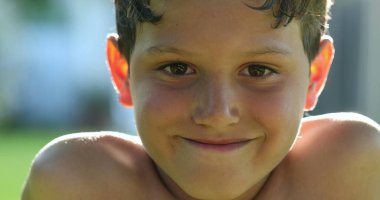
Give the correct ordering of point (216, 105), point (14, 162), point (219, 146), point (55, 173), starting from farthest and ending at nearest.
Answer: point (14, 162), point (55, 173), point (219, 146), point (216, 105)

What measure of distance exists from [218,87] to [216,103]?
48 millimetres

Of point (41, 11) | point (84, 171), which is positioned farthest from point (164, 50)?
point (41, 11)

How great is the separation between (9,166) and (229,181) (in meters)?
6.82

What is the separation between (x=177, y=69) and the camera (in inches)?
88.9

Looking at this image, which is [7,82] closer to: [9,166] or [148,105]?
[9,166]

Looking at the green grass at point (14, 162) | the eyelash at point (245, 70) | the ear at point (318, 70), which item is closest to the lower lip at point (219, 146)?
the eyelash at point (245, 70)

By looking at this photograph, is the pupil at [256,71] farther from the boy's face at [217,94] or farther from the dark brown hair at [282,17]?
the dark brown hair at [282,17]

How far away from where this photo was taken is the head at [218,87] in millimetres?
2148

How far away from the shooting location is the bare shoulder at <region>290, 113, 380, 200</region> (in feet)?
8.08

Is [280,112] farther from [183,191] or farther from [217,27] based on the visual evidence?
[183,191]

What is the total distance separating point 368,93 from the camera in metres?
11.0

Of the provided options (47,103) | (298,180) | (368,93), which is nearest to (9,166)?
(368,93)

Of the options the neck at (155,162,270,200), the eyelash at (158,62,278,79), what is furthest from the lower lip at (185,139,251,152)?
the neck at (155,162,270,200)

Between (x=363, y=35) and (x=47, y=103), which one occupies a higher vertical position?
(x=363, y=35)
